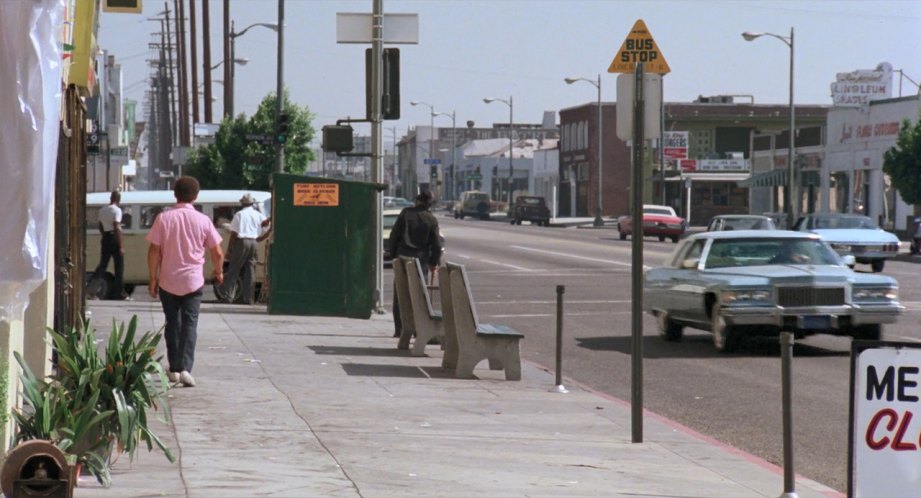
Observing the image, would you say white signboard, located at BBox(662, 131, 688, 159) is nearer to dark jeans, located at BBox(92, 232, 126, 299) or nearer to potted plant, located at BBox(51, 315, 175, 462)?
dark jeans, located at BBox(92, 232, 126, 299)

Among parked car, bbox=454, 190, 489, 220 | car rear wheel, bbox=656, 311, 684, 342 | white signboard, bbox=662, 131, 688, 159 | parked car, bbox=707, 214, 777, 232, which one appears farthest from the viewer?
parked car, bbox=454, 190, 489, 220

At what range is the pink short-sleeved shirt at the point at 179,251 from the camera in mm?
12570

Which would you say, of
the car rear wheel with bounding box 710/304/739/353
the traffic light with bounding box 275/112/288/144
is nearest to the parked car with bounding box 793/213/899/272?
the traffic light with bounding box 275/112/288/144

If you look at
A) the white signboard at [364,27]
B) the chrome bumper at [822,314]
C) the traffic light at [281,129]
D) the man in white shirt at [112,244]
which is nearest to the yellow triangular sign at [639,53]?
the chrome bumper at [822,314]

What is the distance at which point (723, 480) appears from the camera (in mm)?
9125

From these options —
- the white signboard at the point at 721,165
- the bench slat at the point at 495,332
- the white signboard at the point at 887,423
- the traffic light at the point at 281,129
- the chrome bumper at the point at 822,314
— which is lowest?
the chrome bumper at the point at 822,314

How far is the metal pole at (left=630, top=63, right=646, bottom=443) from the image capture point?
33.8ft

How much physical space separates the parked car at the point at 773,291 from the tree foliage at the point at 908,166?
35.4 metres

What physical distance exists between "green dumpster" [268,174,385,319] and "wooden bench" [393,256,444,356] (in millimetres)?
4416

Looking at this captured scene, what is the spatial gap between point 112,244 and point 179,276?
43.3 ft

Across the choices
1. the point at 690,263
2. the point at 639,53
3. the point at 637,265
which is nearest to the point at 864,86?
the point at 690,263

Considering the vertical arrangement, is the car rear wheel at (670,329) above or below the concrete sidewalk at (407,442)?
below

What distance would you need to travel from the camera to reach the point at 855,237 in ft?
119

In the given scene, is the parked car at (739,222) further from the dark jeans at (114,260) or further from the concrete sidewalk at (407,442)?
the concrete sidewalk at (407,442)
